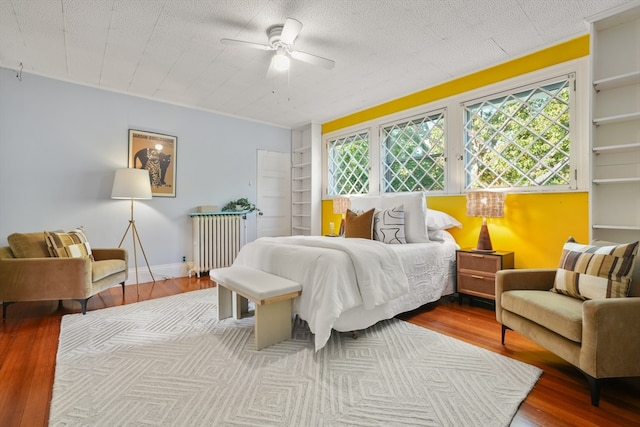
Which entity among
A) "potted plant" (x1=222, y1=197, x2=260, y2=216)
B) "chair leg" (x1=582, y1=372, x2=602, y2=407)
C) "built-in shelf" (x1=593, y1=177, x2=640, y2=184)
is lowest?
"chair leg" (x1=582, y1=372, x2=602, y2=407)

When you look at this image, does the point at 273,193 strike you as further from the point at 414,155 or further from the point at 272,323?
the point at 272,323

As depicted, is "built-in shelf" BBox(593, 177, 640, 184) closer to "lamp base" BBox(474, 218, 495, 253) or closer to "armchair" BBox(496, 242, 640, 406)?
"armchair" BBox(496, 242, 640, 406)

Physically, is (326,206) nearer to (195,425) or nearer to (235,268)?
(235,268)

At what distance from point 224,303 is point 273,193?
10.00ft

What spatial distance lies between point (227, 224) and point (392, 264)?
120 inches

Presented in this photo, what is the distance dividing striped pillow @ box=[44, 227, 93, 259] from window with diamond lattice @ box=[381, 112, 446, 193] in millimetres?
3732

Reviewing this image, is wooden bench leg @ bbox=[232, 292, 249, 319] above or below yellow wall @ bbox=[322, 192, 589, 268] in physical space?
below

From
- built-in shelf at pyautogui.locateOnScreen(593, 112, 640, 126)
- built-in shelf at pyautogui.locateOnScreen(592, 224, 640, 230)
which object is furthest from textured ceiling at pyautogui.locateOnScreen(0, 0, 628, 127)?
built-in shelf at pyautogui.locateOnScreen(592, 224, 640, 230)

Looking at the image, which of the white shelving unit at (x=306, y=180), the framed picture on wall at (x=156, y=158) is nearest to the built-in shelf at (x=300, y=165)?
the white shelving unit at (x=306, y=180)

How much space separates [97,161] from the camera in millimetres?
3787

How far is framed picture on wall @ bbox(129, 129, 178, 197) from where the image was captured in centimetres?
406

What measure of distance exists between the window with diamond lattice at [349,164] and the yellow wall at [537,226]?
1.83 meters

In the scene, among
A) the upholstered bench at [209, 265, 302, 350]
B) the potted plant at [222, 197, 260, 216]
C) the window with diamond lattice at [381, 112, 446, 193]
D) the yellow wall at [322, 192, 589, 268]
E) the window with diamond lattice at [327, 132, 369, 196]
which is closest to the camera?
the upholstered bench at [209, 265, 302, 350]

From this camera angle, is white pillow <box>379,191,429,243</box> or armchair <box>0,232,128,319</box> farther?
white pillow <box>379,191,429,243</box>
